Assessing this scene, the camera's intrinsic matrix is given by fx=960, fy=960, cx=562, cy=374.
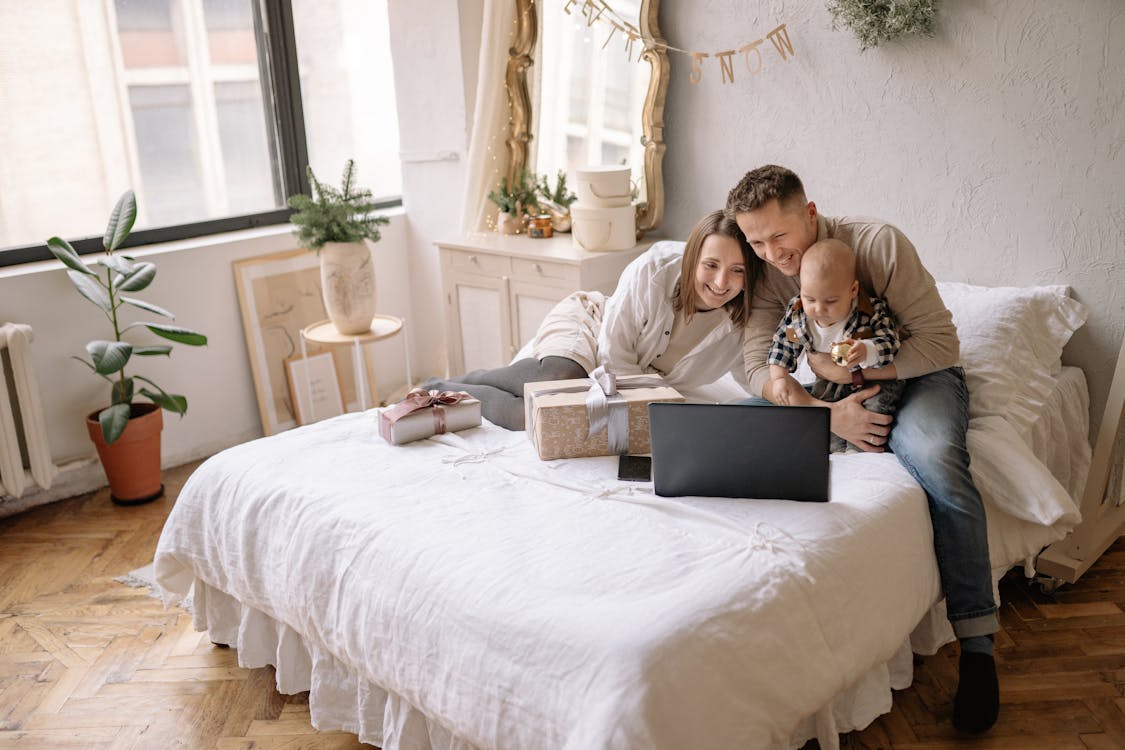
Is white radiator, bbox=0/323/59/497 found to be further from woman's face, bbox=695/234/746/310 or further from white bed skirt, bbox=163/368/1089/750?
woman's face, bbox=695/234/746/310

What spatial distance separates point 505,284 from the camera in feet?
11.8

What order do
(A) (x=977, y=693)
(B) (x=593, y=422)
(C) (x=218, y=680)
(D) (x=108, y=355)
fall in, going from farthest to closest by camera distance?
(D) (x=108, y=355) → (C) (x=218, y=680) → (B) (x=593, y=422) → (A) (x=977, y=693)

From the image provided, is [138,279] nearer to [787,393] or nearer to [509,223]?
[509,223]

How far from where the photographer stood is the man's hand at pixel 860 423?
2.23 m

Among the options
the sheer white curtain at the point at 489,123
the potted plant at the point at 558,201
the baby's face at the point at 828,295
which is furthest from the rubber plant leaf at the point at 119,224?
the baby's face at the point at 828,295

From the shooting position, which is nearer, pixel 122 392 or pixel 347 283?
pixel 122 392

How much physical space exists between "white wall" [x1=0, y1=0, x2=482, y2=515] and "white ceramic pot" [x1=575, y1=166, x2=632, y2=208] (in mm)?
768

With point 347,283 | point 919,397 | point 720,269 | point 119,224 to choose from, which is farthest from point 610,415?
point 119,224

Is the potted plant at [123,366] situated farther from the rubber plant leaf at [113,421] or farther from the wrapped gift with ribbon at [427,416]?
the wrapped gift with ribbon at [427,416]

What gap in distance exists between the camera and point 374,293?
3.64 meters

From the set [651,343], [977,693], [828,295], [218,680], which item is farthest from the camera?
[651,343]

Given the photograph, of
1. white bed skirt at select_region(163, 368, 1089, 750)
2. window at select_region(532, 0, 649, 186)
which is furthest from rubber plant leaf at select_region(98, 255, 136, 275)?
window at select_region(532, 0, 649, 186)

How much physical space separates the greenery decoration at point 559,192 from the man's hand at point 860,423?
5.91ft

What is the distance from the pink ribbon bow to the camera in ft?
7.77
